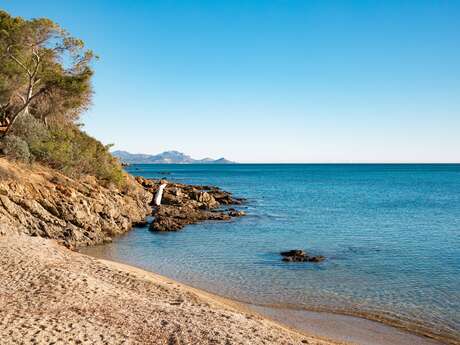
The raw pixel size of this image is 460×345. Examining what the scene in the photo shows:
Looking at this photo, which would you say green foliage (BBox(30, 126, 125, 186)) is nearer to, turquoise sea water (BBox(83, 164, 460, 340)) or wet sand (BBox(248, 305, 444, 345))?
turquoise sea water (BBox(83, 164, 460, 340))

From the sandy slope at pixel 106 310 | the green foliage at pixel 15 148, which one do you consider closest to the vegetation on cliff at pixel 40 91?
the green foliage at pixel 15 148

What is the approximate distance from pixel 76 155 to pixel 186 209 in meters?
13.8

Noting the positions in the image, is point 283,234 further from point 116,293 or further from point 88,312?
point 88,312

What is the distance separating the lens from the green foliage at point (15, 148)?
95.7 feet

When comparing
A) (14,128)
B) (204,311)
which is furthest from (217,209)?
(204,311)

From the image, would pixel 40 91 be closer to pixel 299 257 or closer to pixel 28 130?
pixel 28 130

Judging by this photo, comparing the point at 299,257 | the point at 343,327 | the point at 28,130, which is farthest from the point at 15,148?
the point at 343,327

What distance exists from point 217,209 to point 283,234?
52.8 ft

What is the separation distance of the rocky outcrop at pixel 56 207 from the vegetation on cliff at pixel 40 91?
65.1 inches

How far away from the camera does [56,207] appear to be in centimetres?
2770

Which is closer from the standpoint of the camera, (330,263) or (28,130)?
(330,263)

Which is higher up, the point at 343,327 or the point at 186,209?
the point at 186,209

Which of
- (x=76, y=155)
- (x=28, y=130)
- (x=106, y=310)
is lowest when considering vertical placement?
(x=106, y=310)

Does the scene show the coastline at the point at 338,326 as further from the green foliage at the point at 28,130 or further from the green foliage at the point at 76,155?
the green foliage at the point at 28,130
